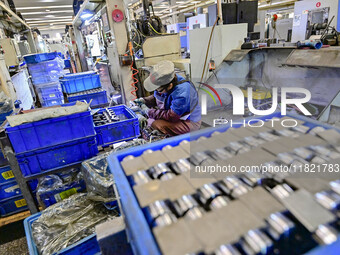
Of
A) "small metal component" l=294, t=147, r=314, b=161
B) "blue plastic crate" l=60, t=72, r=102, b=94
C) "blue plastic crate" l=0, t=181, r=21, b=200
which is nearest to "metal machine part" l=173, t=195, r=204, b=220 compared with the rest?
"small metal component" l=294, t=147, r=314, b=161

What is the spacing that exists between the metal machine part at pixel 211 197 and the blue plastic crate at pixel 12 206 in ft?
6.77

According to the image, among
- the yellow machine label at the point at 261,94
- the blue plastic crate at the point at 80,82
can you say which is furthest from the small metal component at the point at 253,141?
the blue plastic crate at the point at 80,82

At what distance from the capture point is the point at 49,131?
5.79 ft

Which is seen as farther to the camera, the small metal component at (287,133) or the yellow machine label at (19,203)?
the yellow machine label at (19,203)

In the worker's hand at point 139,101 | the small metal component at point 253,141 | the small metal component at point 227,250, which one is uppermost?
the small metal component at point 253,141

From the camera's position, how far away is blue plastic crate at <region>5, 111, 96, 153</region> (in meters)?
1.67

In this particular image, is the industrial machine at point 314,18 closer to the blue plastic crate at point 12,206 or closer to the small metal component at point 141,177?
the small metal component at point 141,177

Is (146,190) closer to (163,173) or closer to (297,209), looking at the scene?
(163,173)

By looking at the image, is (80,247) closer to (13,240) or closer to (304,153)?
(13,240)

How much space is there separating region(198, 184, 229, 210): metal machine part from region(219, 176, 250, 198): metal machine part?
0.02m

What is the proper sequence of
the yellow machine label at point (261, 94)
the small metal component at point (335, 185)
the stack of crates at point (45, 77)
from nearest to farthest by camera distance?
the small metal component at point (335, 185), the yellow machine label at point (261, 94), the stack of crates at point (45, 77)

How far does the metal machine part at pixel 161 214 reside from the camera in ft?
1.78

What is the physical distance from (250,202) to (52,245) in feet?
4.45

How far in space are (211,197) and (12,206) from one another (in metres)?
2.19
